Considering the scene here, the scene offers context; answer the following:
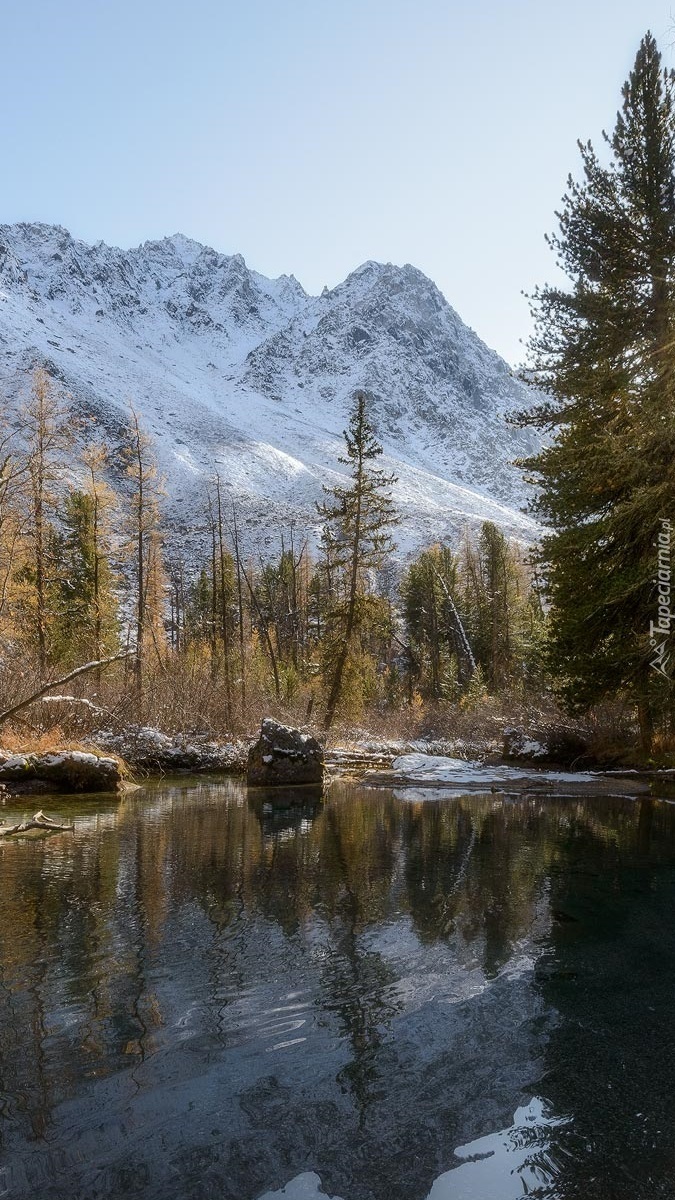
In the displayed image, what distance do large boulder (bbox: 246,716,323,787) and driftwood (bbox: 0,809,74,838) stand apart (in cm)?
858

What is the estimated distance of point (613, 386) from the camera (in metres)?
15.7

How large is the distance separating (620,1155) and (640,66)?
20.9m

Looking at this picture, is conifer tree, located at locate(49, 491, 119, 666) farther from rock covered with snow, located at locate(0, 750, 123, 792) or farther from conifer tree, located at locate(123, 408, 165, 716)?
rock covered with snow, located at locate(0, 750, 123, 792)

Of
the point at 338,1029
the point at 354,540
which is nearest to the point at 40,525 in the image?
the point at 354,540

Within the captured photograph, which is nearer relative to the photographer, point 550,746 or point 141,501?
point 550,746

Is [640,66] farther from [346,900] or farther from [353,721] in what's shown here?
[353,721]

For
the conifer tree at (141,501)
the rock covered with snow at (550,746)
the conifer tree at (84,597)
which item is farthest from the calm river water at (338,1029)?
the conifer tree at (141,501)

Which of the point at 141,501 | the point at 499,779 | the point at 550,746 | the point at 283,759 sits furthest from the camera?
the point at 141,501

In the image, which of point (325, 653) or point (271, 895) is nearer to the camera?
point (271, 895)

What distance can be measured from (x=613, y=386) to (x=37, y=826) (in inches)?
574

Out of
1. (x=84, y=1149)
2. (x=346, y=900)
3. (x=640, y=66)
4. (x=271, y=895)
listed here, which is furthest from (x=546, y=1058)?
(x=640, y=66)

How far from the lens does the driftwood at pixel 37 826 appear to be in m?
9.67

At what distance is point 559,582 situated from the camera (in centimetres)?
1759

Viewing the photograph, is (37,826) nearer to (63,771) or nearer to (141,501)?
(63,771)
